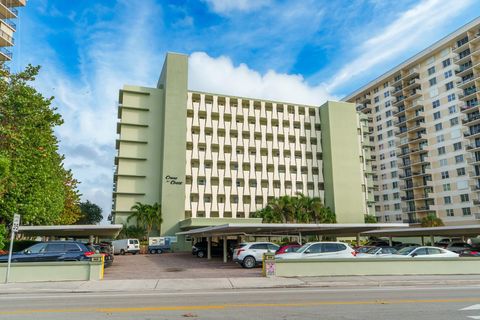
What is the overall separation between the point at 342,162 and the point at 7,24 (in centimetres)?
5660

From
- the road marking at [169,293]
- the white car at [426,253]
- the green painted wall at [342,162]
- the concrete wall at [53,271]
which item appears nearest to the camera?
the road marking at [169,293]

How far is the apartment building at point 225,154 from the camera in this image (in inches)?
2416

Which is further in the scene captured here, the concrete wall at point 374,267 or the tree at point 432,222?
the tree at point 432,222

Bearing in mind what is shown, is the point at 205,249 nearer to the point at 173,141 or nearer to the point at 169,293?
the point at 173,141

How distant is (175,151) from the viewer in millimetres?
61625

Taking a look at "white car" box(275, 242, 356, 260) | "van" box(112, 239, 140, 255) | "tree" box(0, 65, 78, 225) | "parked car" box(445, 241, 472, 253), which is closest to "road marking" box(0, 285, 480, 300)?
"white car" box(275, 242, 356, 260)

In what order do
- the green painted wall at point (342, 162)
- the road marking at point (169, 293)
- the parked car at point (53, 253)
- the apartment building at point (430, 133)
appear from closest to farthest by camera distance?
the road marking at point (169, 293), the parked car at point (53, 253), the green painted wall at point (342, 162), the apartment building at point (430, 133)

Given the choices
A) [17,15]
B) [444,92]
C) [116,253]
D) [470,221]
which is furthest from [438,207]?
[17,15]

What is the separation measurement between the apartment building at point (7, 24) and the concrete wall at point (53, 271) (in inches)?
1697

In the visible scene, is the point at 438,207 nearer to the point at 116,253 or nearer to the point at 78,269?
the point at 116,253

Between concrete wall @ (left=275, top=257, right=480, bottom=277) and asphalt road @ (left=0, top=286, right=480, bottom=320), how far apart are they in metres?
4.84

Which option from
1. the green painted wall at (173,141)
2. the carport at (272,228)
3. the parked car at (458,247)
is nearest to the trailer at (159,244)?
the green painted wall at (173,141)

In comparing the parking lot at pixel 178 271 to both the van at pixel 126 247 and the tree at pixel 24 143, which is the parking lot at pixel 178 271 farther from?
the van at pixel 126 247

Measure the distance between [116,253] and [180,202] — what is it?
13.2 m
